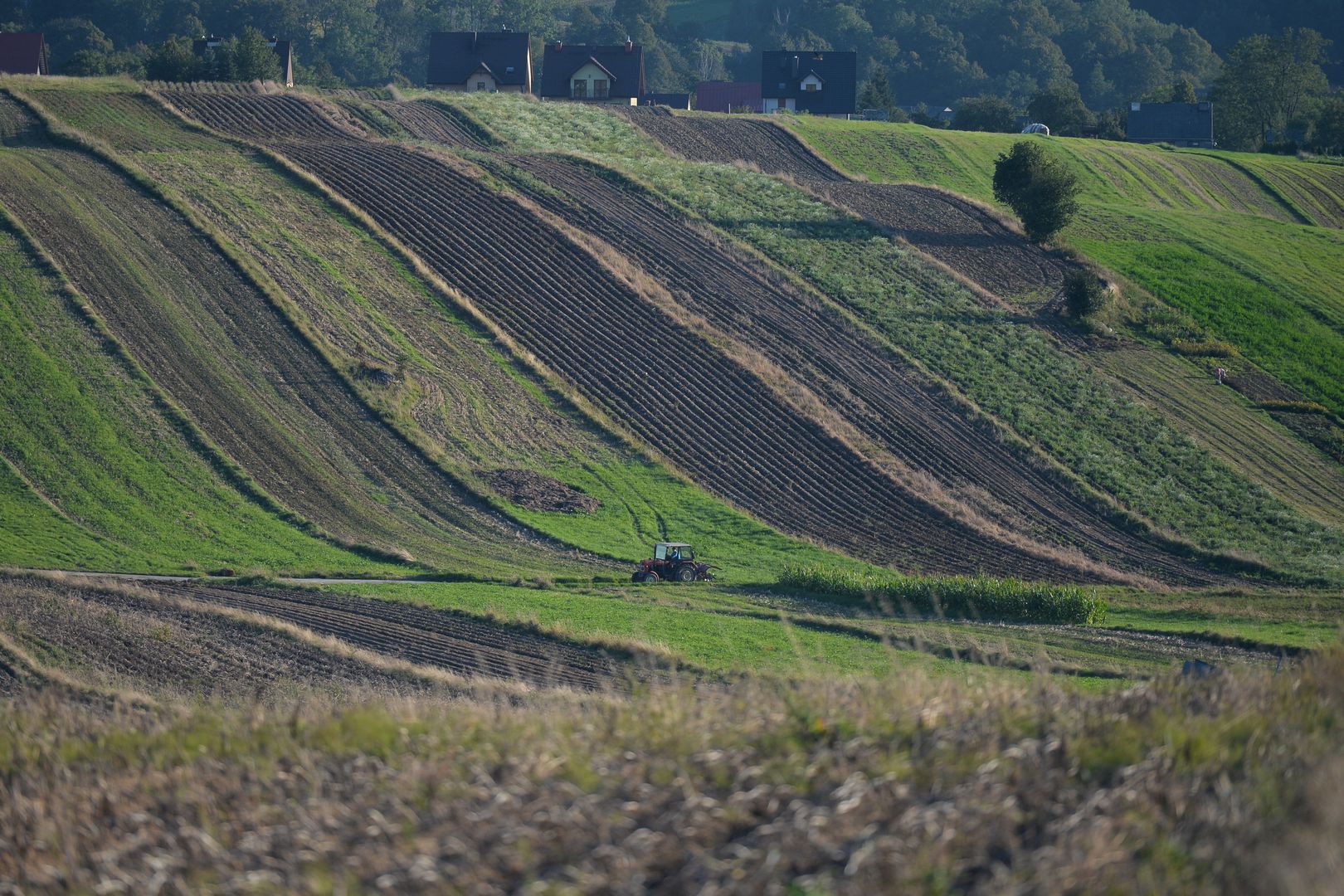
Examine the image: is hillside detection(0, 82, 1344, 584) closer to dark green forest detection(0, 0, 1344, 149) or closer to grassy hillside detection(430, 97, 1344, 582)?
grassy hillside detection(430, 97, 1344, 582)

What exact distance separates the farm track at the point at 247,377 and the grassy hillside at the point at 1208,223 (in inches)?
1351

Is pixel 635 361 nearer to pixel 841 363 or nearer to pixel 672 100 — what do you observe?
pixel 841 363

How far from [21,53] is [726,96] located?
6463 cm

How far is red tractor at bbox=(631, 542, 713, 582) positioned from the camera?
109ft

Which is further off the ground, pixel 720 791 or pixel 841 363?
pixel 720 791

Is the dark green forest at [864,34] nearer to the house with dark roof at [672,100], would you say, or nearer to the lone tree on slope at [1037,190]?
the house with dark roof at [672,100]

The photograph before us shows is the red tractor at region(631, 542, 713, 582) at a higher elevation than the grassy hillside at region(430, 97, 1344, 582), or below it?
below

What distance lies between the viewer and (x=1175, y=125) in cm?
10169

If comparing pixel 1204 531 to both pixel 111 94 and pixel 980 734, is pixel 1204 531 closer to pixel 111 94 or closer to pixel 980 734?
pixel 980 734

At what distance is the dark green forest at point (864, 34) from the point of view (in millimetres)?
138375

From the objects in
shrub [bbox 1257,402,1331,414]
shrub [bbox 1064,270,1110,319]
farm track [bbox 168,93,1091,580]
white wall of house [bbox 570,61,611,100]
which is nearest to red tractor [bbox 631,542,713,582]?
farm track [bbox 168,93,1091,580]

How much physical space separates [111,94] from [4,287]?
27290 mm

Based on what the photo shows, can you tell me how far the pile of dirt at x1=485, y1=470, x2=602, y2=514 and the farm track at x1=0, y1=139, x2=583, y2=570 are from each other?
4.07 feet

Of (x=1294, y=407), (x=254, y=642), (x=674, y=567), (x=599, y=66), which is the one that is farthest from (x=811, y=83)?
(x=254, y=642)
